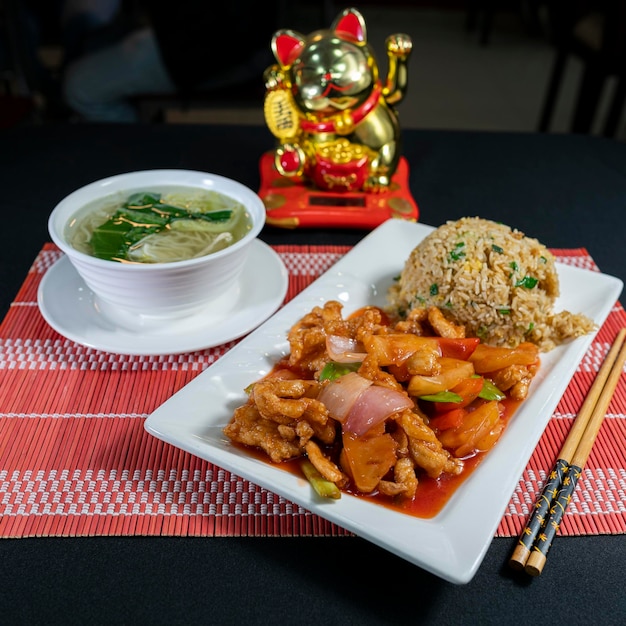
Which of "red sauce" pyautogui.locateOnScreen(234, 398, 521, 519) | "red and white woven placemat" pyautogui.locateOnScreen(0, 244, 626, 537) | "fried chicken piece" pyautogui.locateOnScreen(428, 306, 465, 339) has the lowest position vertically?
"red and white woven placemat" pyautogui.locateOnScreen(0, 244, 626, 537)

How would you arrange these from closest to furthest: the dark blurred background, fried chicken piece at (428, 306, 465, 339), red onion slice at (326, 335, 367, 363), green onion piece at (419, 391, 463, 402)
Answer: green onion piece at (419, 391, 463, 402), red onion slice at (326, 335, 367, 363), fried chicken piece at (428, 306, 465, 339), the dark blurred background

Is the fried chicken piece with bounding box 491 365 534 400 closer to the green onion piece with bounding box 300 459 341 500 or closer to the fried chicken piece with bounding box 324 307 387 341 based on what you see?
the fried chicken piece with bounding box 324 307 387 341

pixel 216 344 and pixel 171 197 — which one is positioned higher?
pixel 171 197

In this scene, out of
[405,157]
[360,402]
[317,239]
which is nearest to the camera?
[360,402]

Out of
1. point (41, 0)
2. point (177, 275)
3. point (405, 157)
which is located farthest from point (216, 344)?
point (41, 0)

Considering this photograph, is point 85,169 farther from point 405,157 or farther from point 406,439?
point 406,439

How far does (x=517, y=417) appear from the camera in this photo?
1.31 metres

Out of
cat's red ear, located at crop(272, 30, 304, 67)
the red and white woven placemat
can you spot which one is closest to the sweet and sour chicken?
the red and white woven placemat

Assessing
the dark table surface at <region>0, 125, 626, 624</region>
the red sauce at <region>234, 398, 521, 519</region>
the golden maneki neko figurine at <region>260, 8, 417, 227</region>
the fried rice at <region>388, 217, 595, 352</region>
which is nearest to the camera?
the dark table surface at <region>0, 125, 626, 624</region>

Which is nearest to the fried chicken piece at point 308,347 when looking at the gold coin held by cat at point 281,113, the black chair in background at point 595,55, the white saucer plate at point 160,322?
the white saucer plate at point 160,322

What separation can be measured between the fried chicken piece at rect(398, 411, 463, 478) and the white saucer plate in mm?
539

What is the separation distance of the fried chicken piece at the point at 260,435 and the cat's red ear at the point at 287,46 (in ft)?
4.48

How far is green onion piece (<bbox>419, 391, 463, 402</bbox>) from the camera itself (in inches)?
49.0

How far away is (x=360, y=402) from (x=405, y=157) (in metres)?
1.81
